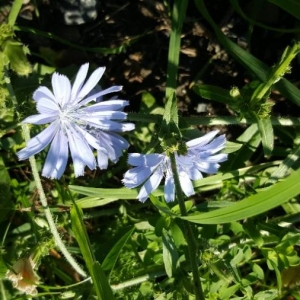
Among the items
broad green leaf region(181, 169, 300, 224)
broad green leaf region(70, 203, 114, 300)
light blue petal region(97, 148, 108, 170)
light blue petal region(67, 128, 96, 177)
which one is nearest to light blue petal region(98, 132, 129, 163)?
light blue petal region(97, 148, 108, 170)

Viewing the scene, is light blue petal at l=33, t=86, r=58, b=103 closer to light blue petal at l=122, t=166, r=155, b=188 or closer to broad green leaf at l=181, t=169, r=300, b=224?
light blue petal at l=122, t=166, r=155, b=188

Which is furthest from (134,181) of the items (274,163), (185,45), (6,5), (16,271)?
(6,5)

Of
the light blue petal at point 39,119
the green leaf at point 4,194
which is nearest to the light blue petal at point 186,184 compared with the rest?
the light blue petal at point 39,119

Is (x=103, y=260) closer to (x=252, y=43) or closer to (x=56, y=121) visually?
(x=56, y=121)

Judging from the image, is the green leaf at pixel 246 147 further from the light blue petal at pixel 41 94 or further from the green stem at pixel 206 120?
the light blue petal at pixel 41 94

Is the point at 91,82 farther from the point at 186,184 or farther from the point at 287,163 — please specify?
the point at 287,163

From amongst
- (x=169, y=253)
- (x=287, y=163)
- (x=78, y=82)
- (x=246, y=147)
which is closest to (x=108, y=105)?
(x=78, y=82)
